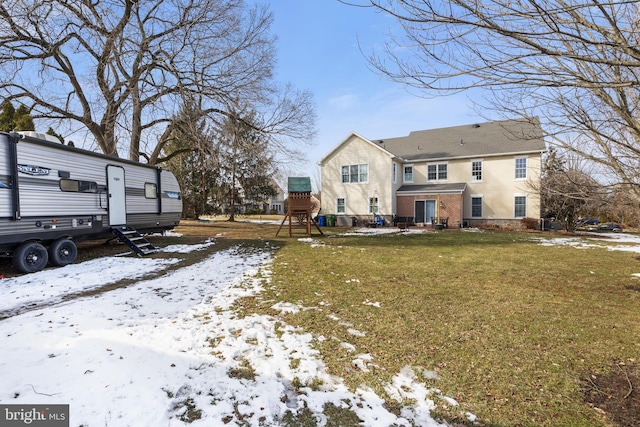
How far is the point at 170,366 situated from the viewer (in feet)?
10.8

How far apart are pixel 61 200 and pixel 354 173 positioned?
19523 mm

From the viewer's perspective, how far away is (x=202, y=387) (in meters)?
2.99

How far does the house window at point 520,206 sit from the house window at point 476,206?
2.23 metres

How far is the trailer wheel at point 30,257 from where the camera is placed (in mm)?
7343

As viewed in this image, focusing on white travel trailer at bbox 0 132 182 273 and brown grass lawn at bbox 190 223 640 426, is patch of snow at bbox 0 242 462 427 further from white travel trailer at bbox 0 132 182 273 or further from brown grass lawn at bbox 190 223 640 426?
white travel trailer at bbox 0 132 182 273

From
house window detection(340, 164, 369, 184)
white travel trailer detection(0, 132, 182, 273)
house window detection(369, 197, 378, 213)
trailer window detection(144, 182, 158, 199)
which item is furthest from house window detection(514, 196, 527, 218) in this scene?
white travel trailer detection(0, 132, 182, 273)

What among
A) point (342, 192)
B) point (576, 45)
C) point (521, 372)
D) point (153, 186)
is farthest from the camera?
point (342, 192)

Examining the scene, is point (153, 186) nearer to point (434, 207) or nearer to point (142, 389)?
point (142, 389)

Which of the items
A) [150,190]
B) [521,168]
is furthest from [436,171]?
[150,190]

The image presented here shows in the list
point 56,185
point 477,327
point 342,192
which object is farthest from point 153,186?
point 342,192

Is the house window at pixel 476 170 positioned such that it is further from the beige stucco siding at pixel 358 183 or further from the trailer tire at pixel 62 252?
the trailer tire at pixel 62 252

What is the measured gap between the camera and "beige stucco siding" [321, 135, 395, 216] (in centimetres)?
2356

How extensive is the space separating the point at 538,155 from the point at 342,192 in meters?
14.1
